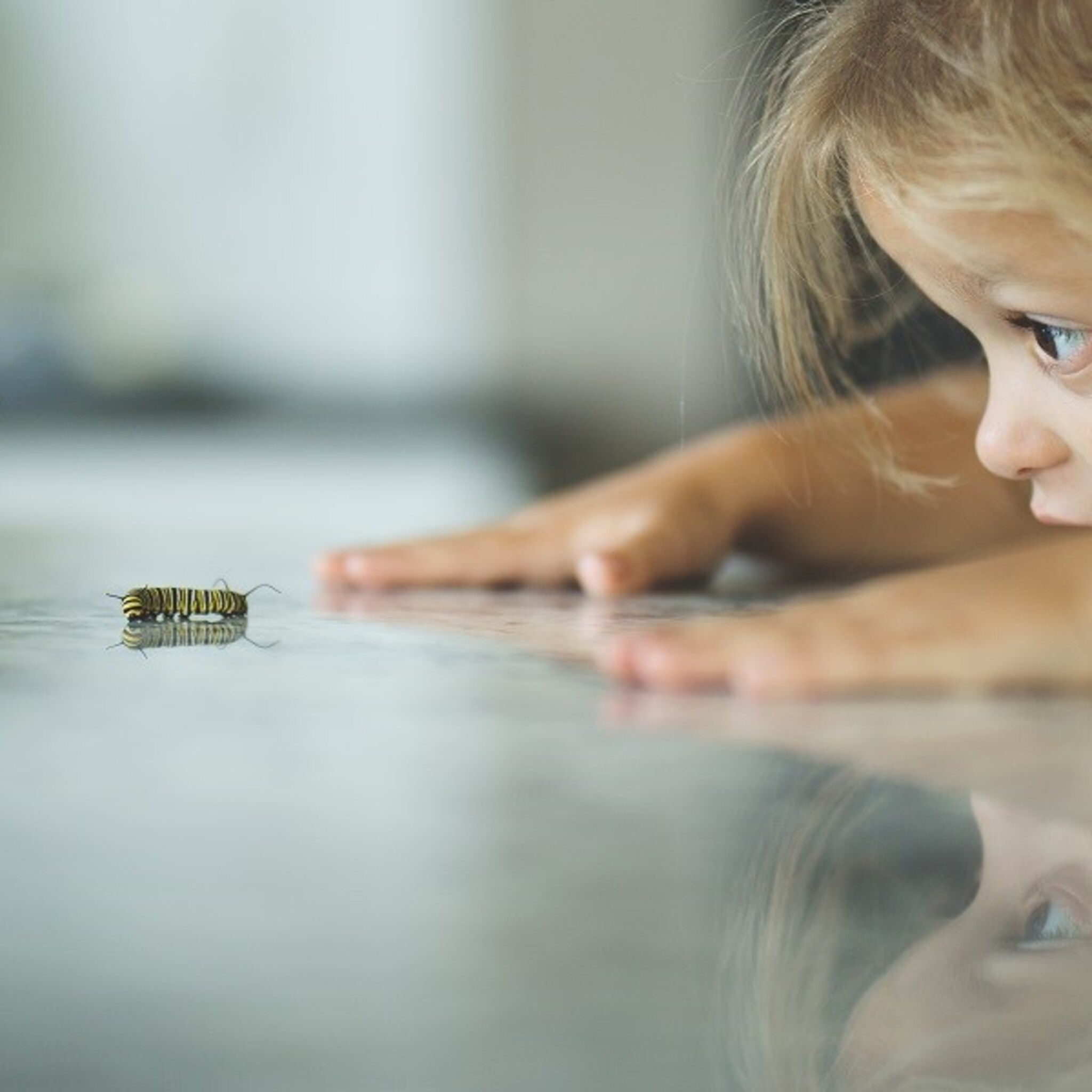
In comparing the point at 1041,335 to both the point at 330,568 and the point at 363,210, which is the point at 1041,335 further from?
the point at 363,210

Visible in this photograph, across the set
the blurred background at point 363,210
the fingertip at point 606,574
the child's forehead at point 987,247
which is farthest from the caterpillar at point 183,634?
the blurred background at point 363,210

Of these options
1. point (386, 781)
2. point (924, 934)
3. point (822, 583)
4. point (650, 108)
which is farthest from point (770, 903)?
point (650, 108)

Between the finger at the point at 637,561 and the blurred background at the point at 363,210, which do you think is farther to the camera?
the blurred background at the point at 363,210

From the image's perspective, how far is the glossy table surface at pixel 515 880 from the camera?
0.34m

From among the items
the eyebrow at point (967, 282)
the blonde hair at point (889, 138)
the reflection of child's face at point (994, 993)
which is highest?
the blonde hair at point (889, 138)

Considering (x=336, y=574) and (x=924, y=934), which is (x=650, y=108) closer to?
(x=336, y=574)

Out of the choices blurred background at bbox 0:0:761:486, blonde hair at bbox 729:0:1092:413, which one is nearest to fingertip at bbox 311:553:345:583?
blonde hair at bbox 729:0:1092:413

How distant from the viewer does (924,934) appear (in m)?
0.41

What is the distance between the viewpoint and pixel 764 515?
1.42 meters

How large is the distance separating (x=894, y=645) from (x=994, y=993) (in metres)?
0.44

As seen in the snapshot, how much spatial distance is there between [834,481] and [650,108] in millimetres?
2976

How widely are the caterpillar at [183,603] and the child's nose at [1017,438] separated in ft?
1.42

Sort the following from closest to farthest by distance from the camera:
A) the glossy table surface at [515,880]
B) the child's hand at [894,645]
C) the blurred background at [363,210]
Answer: the glossy table surface at [515,880] → the child's hand at [894,645] → the blurred background at [363,210]

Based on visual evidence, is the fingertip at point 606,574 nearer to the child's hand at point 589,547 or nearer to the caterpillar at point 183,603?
the child's hand at point 589,547
